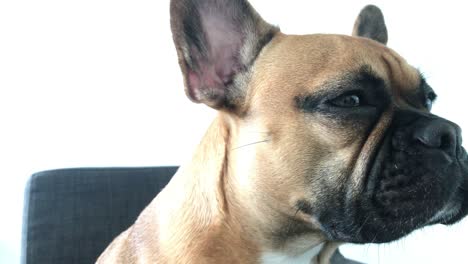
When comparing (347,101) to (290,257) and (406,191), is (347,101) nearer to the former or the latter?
(406,191)

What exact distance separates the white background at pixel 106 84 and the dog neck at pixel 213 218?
105cm

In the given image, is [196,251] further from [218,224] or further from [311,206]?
[311,206]

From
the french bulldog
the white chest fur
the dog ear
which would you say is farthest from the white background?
the french bulldog

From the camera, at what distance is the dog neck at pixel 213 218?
0.94m

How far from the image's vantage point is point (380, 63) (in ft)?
3.12

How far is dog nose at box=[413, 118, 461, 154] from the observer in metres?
0.82

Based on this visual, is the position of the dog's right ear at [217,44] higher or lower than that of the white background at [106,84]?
higher

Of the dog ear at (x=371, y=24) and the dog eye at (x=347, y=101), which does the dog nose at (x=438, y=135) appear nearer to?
the dog eye at (x=347, y=101)

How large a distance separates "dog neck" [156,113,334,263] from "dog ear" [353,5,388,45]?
0.52 meters

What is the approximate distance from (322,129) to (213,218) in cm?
27

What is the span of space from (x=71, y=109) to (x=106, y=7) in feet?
1.44

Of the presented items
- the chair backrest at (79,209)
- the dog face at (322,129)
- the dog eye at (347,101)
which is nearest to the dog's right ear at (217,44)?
the dog face at (322,129)

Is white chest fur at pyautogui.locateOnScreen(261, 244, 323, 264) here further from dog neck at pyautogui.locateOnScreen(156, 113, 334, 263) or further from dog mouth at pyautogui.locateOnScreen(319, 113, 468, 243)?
dog mouth at pyautogui.locateOnScreen(319, 113, 468, 243)

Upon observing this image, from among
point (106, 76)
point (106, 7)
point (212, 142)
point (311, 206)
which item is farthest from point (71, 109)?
point (311, 206)
